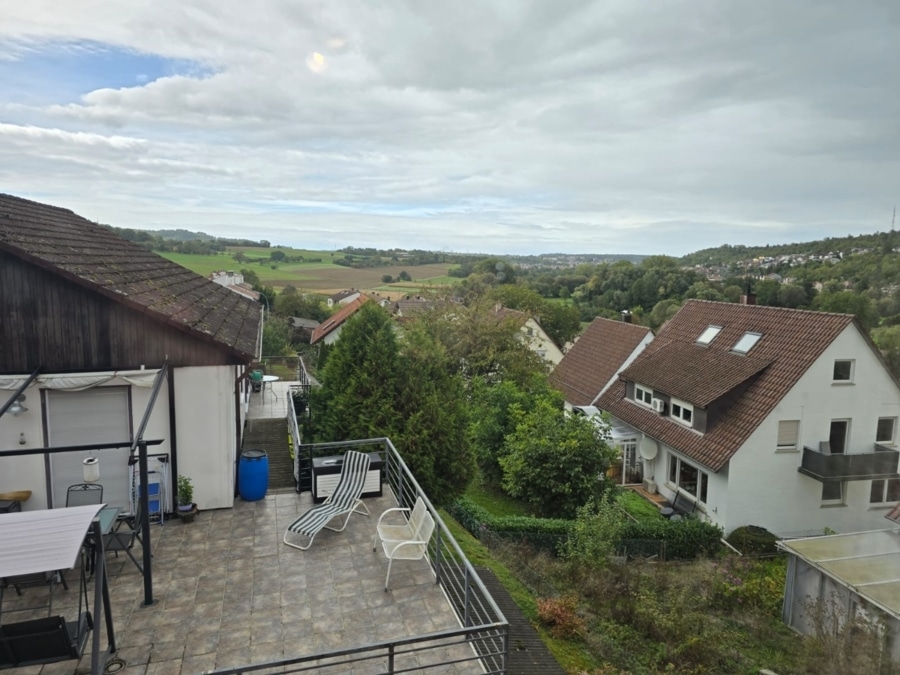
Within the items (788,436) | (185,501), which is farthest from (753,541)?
(185,501)

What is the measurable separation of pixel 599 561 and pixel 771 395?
1007 cm

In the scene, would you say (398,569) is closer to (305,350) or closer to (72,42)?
(72,42)

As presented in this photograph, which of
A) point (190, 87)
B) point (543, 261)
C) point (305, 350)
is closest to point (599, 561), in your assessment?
point (190, 87)

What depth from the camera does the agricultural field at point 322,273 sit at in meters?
75.9

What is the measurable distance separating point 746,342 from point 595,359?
10489 millimetres

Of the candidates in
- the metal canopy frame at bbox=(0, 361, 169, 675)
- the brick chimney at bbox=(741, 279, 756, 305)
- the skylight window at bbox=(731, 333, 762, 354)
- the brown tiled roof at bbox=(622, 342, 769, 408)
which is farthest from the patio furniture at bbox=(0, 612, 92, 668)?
the brick chimney at bbox=(741, 279, 756, 305)

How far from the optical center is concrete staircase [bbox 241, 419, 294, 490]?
15102 mm

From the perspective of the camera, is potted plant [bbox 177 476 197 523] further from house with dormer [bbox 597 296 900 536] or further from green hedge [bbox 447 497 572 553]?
house with dormer [bbox 597 296 900 536]

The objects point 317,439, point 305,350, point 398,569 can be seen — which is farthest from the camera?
point 305,350

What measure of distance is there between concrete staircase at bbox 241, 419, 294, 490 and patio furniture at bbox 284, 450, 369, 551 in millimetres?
3986

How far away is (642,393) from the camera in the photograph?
80.5 ft

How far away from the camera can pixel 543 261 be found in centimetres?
13800

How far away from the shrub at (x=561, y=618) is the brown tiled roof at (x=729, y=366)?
34.2 ft

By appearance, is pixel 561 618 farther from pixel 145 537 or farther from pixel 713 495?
pixel 713 495
